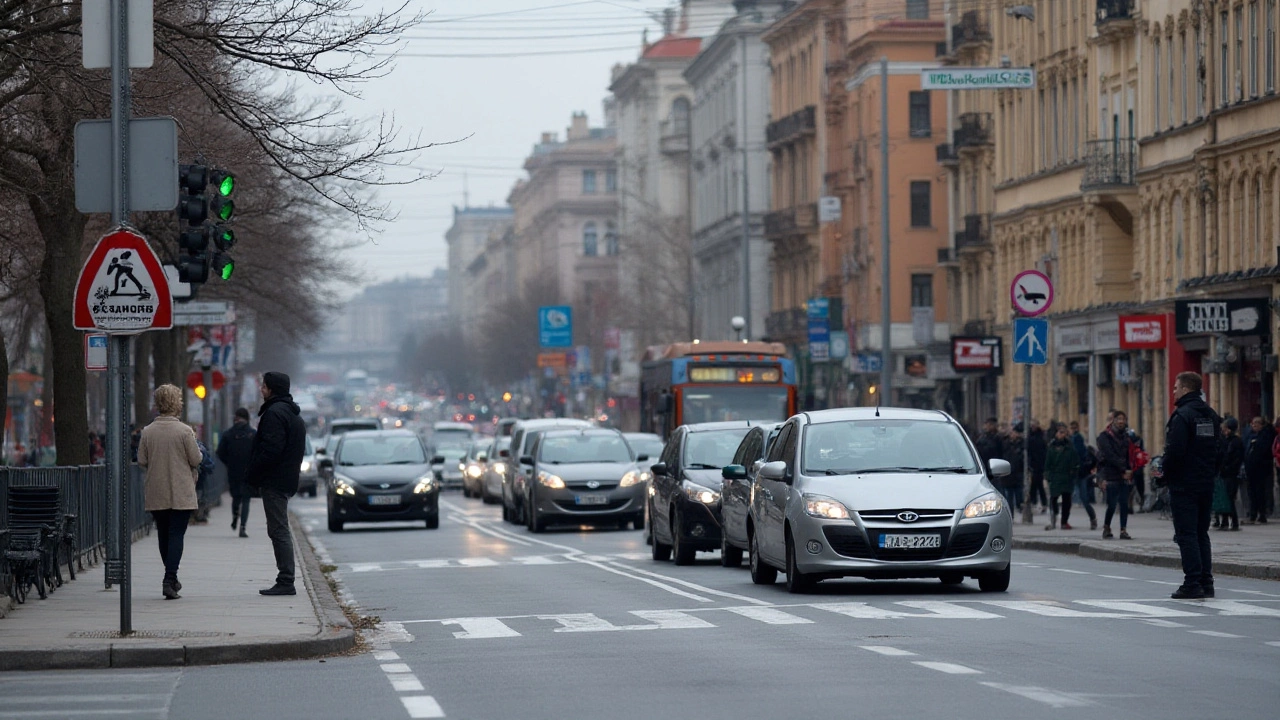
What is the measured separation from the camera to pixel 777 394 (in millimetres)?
44156

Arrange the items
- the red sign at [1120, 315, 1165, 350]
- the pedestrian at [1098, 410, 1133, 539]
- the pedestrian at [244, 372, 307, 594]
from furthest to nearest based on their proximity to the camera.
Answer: the red sign at [1120, 315, 1165, 350]
the pedestrian at [1098, 410, 1133, 539]
the pedestrian at [244, 372, 307, 594]

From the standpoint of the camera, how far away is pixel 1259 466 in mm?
36906

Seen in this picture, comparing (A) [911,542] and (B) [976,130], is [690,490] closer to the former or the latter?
(A) [911,542]

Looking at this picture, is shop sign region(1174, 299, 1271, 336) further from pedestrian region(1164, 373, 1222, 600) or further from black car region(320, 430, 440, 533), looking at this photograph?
pedestrian region(1164, 373, 1222, 600)

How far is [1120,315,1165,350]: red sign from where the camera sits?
158 feet

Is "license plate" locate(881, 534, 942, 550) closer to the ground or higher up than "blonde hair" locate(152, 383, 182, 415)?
closer to the ground

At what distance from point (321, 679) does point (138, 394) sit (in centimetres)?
3513

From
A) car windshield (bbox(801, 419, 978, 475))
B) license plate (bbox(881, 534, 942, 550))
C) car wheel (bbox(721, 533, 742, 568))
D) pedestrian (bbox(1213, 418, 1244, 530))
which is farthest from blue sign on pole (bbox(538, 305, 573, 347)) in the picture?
license plate (bbox(881, 534, 942, 550))

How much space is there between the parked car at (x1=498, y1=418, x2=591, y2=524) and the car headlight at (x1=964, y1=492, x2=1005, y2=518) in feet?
71.3

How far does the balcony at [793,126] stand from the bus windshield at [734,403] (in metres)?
50.3

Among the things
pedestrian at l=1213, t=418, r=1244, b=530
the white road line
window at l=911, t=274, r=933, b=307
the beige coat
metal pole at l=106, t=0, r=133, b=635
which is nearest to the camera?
the white road line

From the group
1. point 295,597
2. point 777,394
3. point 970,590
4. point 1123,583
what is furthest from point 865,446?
point 777,394

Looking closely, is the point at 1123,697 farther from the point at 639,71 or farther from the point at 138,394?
the point at 639,71

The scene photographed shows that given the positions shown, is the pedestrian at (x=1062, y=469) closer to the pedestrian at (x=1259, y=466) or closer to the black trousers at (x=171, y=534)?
the pedestrian at (x=1259, y=466)
